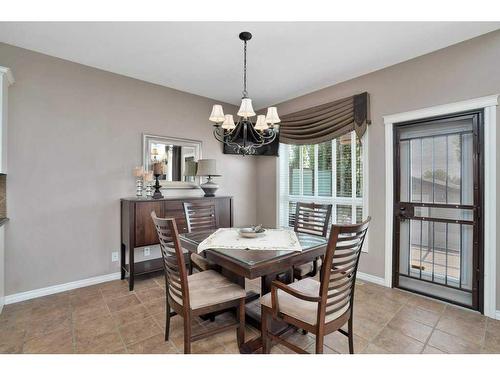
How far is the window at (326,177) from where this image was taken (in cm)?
332

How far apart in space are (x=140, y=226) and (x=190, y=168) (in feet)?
3.86

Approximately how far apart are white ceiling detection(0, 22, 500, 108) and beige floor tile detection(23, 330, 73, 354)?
105 inches

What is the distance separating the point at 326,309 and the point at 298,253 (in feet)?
1.36

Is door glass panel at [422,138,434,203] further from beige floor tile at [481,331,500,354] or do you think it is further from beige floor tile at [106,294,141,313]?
beige floor tile at [106,294,141,313]

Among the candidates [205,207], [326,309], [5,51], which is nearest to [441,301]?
[326,309]

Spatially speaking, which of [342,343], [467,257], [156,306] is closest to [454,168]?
[467,257]

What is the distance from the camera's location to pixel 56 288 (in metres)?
2.72

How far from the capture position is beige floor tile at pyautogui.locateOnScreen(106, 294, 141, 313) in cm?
242

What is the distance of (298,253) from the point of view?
1.76 m

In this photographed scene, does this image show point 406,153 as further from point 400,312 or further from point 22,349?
point 22,349

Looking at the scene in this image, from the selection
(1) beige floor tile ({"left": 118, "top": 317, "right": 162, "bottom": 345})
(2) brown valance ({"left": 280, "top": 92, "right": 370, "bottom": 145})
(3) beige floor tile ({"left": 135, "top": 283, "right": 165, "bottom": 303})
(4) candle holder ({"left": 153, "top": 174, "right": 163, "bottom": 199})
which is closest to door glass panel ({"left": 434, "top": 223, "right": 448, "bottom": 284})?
(2) brown valance ({"left": 280, "top": 92, "right": 370, "bottom": 145})

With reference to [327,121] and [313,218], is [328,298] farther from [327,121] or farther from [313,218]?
[327,121]

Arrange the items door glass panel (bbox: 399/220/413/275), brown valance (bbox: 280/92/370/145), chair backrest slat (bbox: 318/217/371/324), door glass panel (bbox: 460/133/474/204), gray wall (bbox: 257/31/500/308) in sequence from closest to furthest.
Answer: chair backrest slat (bbox: 318/217/371/324), gray wall (bbox: 257/31/500/308), door glass panel (bbox: 460/133/474/204), door glass panel (bbox: 399/220/413/275), brown valance (bbox: 280/92/370/145)
